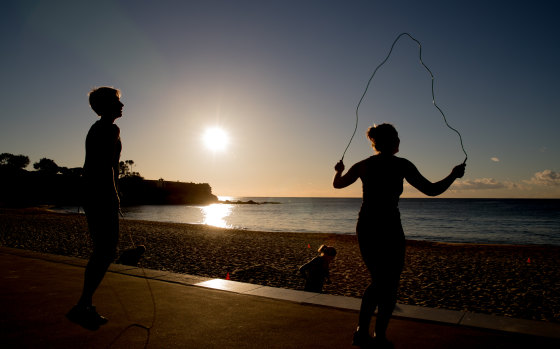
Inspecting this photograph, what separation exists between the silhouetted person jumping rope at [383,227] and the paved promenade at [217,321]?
41 cm

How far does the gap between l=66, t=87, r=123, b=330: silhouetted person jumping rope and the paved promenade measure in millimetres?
173

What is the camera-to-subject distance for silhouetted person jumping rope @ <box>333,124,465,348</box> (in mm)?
2803

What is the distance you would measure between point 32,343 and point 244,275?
5520 mm

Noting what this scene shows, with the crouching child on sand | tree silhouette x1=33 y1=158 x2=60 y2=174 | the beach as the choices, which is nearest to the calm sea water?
the beach

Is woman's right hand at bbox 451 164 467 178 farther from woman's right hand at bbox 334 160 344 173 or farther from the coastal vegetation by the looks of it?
the coastal vegetation

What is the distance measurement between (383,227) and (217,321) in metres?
1.87

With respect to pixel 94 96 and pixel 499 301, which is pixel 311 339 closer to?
pixel 94 96

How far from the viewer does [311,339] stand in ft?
10.3

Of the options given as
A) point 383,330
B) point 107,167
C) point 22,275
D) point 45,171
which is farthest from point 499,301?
point 45,171

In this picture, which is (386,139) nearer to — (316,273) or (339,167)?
(339,167)

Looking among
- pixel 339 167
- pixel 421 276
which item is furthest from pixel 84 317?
pixel 421 276

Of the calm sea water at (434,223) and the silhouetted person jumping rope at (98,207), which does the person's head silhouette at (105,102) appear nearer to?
the silhouetted person jumping rope at (98,207)

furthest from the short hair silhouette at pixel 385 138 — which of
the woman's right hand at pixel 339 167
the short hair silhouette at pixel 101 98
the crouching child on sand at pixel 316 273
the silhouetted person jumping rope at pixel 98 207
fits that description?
the crouching child on sand at pixel 316 273

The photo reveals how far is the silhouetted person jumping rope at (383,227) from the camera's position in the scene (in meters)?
2.80
